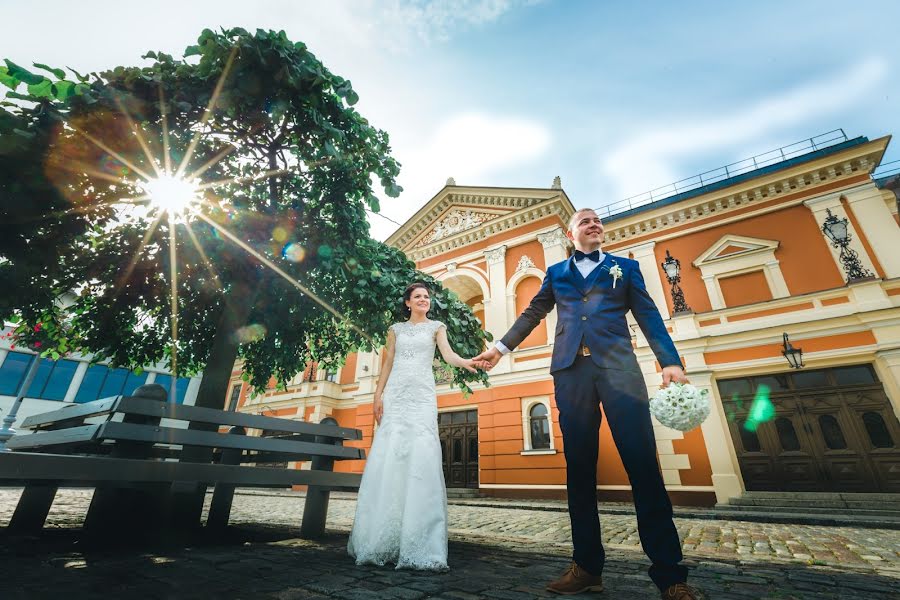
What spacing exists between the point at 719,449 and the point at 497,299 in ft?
26.9

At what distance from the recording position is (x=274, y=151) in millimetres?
5031

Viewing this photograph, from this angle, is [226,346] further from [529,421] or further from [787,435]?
[787,435]

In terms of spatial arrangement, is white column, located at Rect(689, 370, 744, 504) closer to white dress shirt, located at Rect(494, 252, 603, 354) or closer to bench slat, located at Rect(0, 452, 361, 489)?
white dress shirt, located at Rect(494, 252, 603, 354)

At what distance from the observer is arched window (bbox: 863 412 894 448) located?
8758 millimetres

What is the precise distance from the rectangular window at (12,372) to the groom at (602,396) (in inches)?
1153

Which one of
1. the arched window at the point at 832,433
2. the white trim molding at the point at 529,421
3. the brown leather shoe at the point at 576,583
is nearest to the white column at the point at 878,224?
the arched window at the point at 832,433

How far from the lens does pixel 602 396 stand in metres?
2.26

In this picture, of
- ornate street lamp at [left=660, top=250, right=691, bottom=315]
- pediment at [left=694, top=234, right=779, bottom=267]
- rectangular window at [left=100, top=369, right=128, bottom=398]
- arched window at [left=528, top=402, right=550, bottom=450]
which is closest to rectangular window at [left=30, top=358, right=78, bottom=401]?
rectangular window at [left=100, top=369, right=128, bottom=398]

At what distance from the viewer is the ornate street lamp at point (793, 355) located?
9508mm

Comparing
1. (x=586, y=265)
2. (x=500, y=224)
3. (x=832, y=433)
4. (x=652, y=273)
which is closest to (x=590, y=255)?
(x=586, y=265)

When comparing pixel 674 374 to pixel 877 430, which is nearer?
pixel 674 374

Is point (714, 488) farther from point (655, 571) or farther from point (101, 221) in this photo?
point (101, 221)

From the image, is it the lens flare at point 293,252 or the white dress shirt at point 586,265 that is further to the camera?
the lens flare at point 293,252

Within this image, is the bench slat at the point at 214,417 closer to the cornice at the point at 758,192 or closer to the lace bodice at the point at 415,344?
the lace bodice at the point at 415,344
